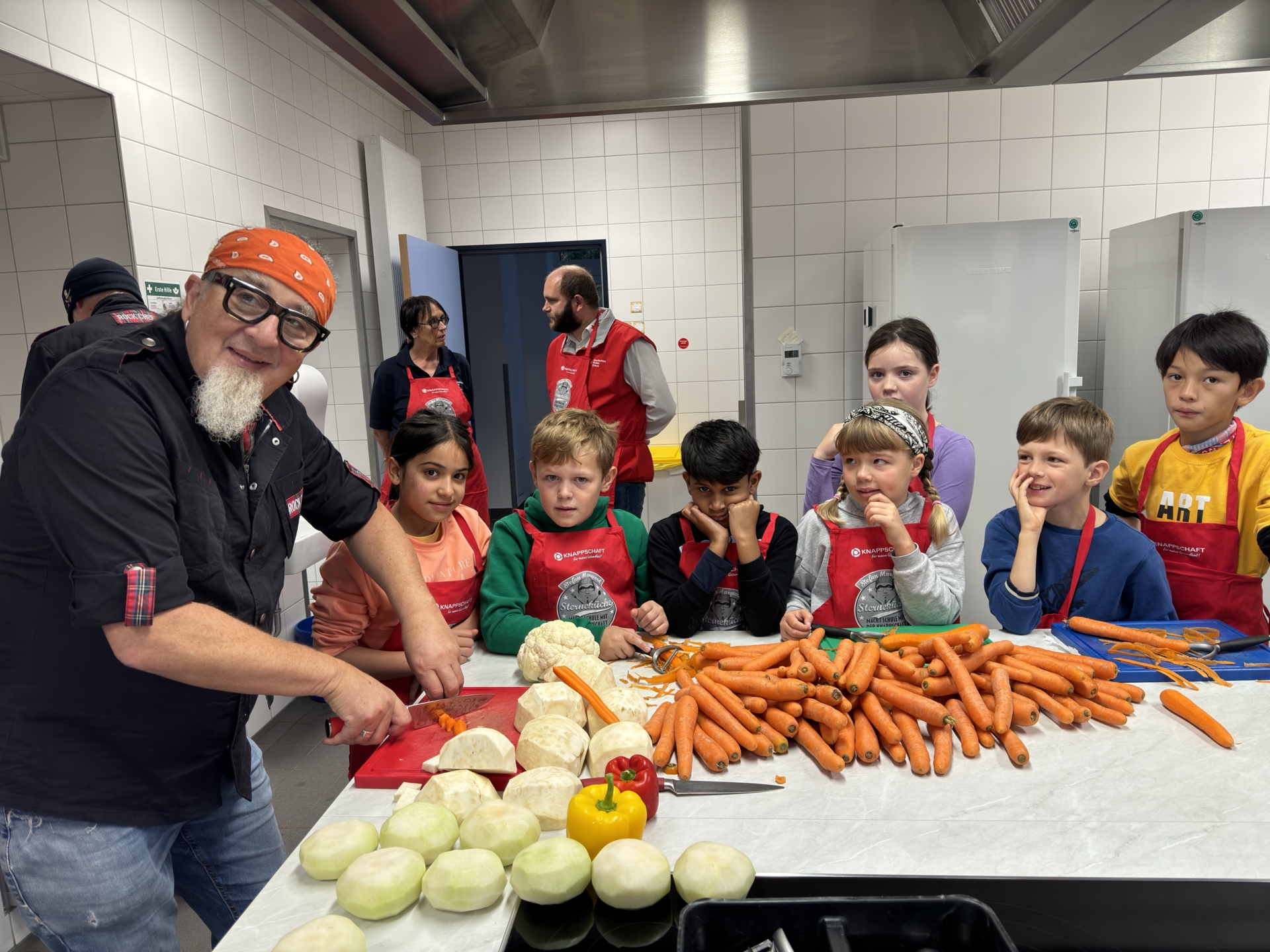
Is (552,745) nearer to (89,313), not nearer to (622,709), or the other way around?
(622,709)

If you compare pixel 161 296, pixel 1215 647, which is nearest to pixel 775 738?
pixel 1215 647

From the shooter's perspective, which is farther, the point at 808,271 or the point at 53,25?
the point at 808,271

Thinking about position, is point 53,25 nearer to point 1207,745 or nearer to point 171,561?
point 171,561

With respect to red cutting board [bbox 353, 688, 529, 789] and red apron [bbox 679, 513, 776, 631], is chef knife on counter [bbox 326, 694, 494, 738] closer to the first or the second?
red cutting board [bbox 353, 688, 529, 789]

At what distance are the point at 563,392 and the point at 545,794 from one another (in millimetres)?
2600

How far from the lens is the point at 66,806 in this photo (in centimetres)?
112

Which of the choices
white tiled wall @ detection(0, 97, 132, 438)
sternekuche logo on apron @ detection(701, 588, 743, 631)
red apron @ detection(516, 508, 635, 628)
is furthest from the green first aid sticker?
sternekuche logo on apron @ detection(701, 588, 743, 631)

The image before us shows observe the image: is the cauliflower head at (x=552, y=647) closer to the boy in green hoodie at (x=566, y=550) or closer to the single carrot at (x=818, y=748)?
the boy in green hoodie at (x=566, y=550)

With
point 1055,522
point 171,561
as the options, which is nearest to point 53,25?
point 171,561

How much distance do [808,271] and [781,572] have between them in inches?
88.2

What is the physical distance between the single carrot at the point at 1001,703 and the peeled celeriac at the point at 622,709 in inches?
22.5

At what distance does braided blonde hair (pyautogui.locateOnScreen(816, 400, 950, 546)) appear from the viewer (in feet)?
6.05

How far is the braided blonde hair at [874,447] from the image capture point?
184 centimetres

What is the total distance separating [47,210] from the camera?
8.92 ft
